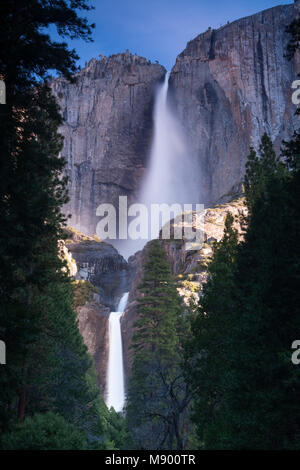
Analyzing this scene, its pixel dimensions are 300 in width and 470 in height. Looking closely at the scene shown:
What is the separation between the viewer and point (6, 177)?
387 inches

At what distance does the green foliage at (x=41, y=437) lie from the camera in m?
10.2

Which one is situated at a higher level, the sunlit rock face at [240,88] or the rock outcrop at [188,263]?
the sunlit rock face at [240,88]

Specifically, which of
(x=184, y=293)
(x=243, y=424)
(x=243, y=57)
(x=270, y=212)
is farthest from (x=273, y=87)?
(x=243, y=424)

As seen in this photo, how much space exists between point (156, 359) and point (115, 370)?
24.1 meters

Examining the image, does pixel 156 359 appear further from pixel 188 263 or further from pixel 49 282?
pixel 188 263

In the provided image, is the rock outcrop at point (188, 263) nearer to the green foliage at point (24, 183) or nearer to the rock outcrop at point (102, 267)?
the rock outcrop at point (102, 267)

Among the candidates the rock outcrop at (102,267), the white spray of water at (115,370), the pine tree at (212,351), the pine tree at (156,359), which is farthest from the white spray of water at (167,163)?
the pine tree at (212,351)

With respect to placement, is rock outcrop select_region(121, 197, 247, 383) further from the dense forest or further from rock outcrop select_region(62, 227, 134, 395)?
Result: the dense forest

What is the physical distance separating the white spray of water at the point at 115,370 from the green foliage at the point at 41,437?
35.6m

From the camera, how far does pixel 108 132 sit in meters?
96.6

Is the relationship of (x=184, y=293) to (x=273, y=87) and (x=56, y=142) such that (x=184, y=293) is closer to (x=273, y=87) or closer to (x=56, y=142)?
(x=56, y=142)

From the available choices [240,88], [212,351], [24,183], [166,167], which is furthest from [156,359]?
[166,167]

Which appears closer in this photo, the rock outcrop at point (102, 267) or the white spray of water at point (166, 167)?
the rock outcrop at point (102, 267)
